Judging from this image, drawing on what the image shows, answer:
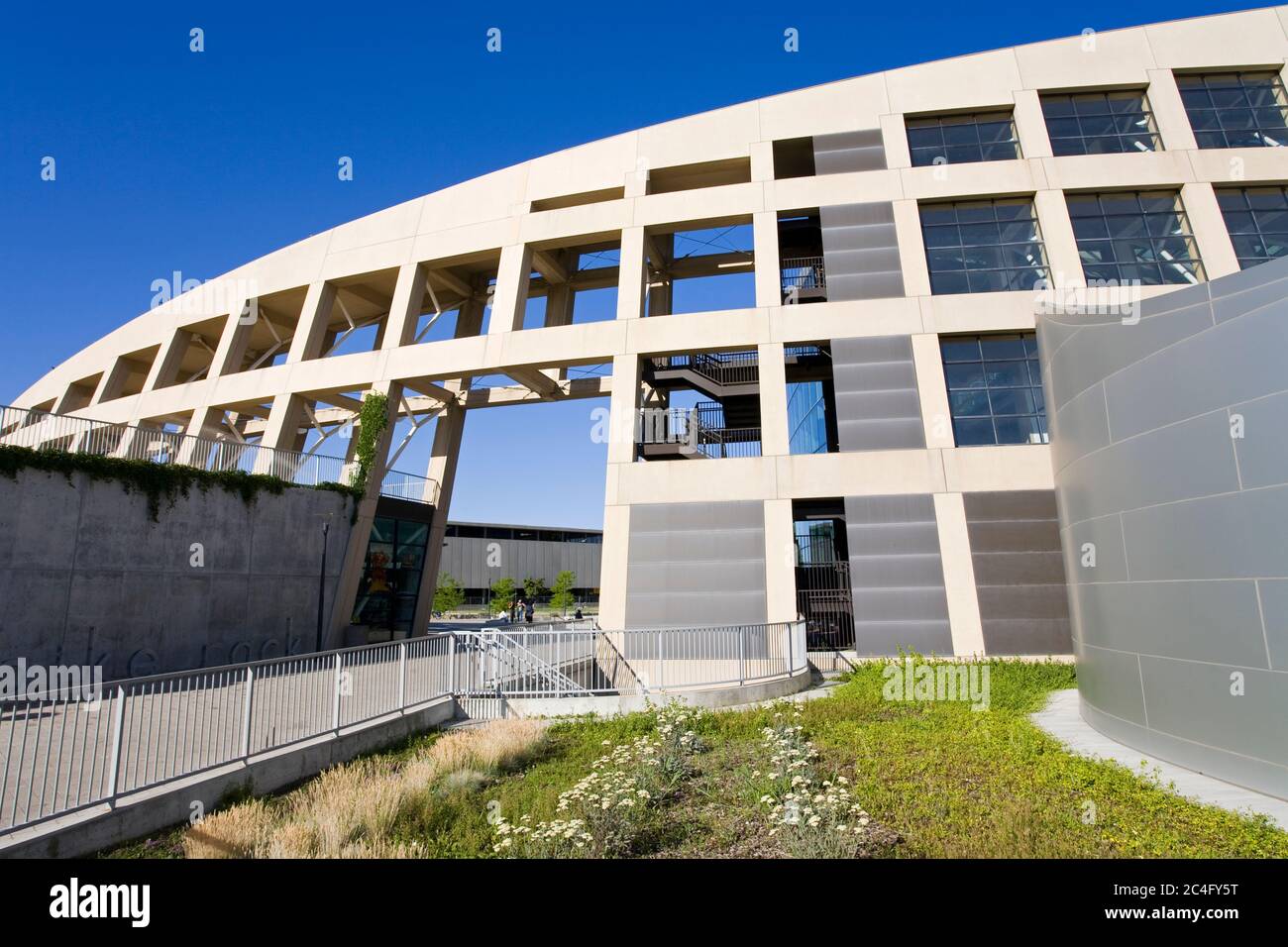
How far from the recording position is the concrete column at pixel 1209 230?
67.2ft

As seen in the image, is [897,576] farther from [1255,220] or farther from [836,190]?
[1255,220]

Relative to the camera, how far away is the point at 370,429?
78.5 ft

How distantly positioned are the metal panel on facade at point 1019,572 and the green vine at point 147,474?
21940mm

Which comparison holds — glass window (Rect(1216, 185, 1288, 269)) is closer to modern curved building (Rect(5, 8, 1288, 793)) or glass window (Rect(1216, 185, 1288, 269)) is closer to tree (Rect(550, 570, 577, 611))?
modern curved building (Rect(5, 8, 1288, 793))

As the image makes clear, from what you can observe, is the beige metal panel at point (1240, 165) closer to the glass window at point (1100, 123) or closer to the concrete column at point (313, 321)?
the glass window at point (1100, 123)

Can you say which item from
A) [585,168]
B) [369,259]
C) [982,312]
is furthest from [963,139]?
[369,259]

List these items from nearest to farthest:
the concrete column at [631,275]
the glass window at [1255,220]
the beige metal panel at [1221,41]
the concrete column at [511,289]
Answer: the glass window at [1255,220] < the concrete column at [631,275] < the beige metal panel at [1221,41] < the concrete column at [511,289]

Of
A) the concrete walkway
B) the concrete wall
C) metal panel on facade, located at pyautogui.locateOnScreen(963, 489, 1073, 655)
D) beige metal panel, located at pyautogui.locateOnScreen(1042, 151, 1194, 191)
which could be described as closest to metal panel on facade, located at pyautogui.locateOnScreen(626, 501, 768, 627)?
metal panel on facade, located at pyautogui.locateOnScreen(963, 489, 1073, 655)

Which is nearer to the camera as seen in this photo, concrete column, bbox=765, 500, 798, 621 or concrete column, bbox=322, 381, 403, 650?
concrete column, bbox=765, 500, 798, 621

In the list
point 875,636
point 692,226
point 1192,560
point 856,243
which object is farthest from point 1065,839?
point 692,226

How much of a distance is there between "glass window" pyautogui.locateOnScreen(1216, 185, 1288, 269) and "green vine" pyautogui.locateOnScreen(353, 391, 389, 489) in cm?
2931

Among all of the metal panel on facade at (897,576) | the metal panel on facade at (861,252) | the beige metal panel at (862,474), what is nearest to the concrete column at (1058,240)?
the metal panel on facade at (861,252)

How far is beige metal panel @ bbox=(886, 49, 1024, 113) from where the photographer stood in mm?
23438
